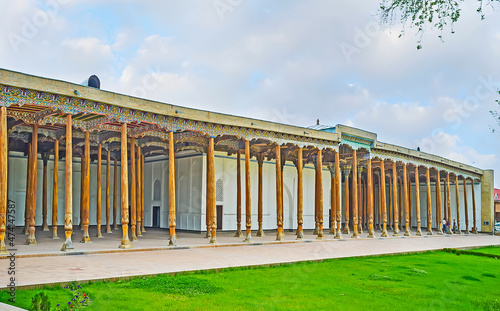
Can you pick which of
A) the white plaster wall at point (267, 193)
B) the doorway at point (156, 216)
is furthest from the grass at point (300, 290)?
the doorway at point (156, 216)

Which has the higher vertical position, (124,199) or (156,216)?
(124,199)

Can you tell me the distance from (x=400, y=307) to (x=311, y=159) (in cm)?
2161

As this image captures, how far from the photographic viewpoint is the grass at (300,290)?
779cm

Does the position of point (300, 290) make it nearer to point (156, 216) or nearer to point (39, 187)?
point (156, 216)

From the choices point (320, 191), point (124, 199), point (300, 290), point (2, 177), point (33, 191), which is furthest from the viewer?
point (320, 191)

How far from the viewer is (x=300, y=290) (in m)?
9.20

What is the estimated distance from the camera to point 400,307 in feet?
26.2

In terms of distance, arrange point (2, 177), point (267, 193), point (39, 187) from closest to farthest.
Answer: point (2, 177), point (39, 187), point (267, 193)

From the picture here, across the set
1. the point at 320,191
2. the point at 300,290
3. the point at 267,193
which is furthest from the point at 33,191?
the point at 267,193

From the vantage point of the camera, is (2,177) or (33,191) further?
(33,191)

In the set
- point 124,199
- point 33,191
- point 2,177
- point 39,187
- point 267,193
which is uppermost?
point 2,177

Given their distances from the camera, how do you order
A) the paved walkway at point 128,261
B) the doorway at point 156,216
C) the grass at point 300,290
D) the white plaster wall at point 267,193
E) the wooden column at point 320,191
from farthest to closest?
the doorway at point 156,216 < the white plaster wall at point 267,193 < the wooden column at point 320,191 < the paved walkway at point 128,261 < the grass at point 300,290

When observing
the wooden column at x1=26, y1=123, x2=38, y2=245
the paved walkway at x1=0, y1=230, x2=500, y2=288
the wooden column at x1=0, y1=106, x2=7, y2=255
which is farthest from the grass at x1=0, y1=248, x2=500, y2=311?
the wooden column at x1=26, y1=123, x2=38, y2=245

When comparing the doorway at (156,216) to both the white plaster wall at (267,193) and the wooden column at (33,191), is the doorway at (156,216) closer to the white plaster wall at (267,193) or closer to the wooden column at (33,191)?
the white plaster wall at (267,193)
